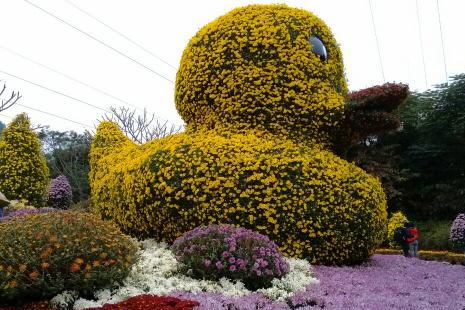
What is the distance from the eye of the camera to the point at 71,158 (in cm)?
3506

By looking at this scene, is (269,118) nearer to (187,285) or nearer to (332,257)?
(332,257)

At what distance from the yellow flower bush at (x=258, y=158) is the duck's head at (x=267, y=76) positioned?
19 millimetres

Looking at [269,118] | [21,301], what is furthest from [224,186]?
[21,301]

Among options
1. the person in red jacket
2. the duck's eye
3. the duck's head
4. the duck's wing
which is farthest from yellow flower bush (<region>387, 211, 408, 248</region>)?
the duck's eye

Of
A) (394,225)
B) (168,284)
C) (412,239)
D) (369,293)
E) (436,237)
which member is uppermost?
(168,284)

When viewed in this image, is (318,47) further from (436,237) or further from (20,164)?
(436,237)

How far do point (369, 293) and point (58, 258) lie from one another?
3.74m

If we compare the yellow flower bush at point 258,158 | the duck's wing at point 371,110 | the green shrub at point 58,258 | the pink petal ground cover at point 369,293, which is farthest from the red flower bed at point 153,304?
the duck's wing at point 371,110

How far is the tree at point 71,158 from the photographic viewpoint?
33.2 m

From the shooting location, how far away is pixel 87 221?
623 centimetres

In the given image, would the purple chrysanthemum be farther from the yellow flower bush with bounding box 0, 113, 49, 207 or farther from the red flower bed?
the yellow flower bush with bounding box 0, 113, 49, 207

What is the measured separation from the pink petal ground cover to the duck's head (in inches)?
105

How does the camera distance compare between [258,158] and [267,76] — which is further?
[267,76]

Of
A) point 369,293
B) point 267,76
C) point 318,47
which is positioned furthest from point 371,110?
point 369,293
